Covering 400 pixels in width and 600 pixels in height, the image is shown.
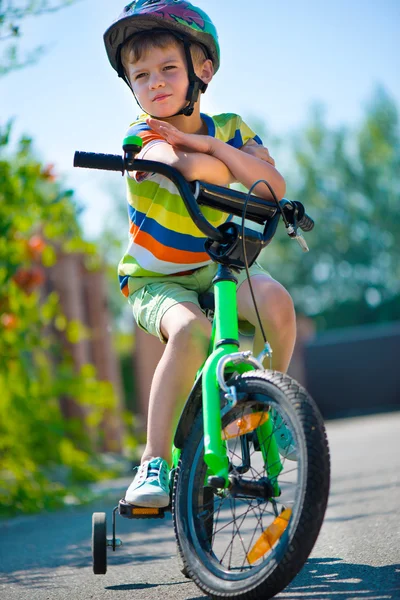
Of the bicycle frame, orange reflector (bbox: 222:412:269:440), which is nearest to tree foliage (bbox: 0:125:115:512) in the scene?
the bicycle frame

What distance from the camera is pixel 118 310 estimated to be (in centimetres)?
3391

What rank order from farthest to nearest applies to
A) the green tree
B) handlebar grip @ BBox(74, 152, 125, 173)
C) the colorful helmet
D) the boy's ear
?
the green tree, the boy's ear, the colorful helmet, handlebar grip @ BBox(74, 152, 125, 173)

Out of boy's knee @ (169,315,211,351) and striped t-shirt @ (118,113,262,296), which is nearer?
boy's knee @ (169,315,211,351)

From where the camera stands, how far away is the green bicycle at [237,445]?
2053 millimetres

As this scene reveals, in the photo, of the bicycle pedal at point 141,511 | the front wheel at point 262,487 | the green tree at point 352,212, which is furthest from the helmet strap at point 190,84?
the green tree at point 352,212

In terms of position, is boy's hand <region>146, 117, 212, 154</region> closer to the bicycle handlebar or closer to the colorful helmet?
the bicycle handlebar

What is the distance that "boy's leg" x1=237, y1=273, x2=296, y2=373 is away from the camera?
2.60 metres

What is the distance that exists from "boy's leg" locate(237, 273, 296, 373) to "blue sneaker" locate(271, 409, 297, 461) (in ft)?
1.23

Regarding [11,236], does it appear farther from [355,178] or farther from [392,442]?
[355,178]

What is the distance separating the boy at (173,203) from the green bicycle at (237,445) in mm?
113

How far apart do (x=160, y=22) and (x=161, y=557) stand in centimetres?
201

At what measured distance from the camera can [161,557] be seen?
343cm

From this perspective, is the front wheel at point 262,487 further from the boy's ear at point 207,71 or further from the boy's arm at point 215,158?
the boy's ear at point 207,71

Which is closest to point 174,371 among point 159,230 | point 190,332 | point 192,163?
point 190,332
